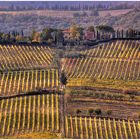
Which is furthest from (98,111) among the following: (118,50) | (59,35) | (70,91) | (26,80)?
(59,35)

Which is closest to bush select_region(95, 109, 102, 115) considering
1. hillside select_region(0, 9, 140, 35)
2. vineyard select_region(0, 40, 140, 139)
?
vineyard select_region(0, 40, 140, 139)

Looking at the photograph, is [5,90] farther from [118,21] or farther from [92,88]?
[118,21]

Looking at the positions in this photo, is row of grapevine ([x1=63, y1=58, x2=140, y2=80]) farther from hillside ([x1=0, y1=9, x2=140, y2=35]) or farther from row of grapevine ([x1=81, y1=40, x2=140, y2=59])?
hillside ([x1=0, y1=9, x2=140, y2=35])

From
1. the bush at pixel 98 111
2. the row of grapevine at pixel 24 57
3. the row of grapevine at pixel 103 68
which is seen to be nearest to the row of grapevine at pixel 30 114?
the bush at pixel 98 111

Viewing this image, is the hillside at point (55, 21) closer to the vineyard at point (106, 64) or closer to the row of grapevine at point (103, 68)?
the vineyard at point (106, 64)

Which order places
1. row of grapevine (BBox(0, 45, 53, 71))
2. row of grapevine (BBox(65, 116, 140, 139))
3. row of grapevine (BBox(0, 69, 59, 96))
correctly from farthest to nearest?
row of grapevine (BBox(0, 45, 53, 71))
row of grapevine (BBox(0, 69, 59, 96))
row of grapevine (BBox(65, 116, 140, 139))

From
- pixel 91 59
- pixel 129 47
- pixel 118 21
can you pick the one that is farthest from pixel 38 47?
pixel 118 21

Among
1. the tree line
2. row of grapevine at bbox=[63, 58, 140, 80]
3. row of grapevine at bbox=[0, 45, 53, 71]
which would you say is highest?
the tree line
